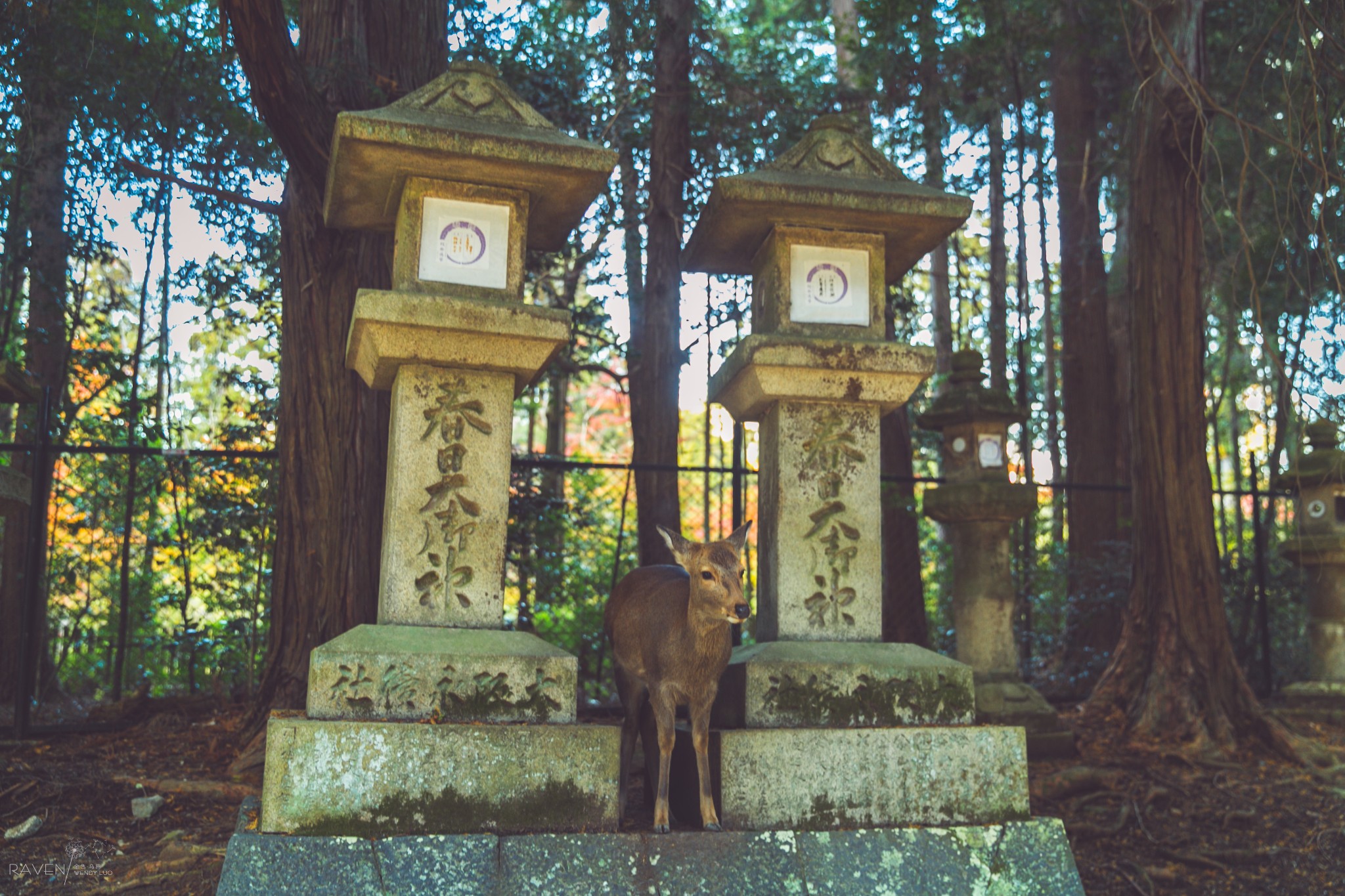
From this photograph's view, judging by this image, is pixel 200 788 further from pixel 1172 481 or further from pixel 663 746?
pixel 1172 481

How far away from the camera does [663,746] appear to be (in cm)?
378

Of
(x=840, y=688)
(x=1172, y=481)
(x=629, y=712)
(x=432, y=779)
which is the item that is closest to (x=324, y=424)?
(x=629, y=712)

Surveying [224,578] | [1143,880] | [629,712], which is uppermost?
[224,578]

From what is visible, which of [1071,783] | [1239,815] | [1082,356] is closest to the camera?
[1239,815]

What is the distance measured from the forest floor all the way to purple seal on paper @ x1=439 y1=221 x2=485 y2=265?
2231mm

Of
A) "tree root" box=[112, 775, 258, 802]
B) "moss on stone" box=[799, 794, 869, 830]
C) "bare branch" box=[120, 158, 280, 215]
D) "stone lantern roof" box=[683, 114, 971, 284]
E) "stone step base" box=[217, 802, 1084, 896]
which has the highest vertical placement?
"bare branch" box=[120, 158, 280, 215]

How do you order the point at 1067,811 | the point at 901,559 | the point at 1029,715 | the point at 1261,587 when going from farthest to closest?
the point at 901,559 → the point at 1261,587 → the point at 1029,715 → the point at 1067,811

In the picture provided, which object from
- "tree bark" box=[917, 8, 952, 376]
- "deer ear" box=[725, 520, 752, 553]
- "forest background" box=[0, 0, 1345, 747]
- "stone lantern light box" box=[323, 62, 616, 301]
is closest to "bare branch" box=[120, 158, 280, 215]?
"forest background" box=[0, 0, 1345, 747]

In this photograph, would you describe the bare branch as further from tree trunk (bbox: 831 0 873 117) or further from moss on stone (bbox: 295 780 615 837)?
tree trunk (bbox: 831 0 873 117)

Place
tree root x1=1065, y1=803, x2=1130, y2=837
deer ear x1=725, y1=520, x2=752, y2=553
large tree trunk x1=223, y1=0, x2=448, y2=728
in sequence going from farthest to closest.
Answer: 1. large tree trunk x1=223, y1=0, x2=448, y2=728
2. tree root x1=1065, y1=803, x2=1130, y2=837
3. deer ear x1=725, y1=520, x2=752, y2=553

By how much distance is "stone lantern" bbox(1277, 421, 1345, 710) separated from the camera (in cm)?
830

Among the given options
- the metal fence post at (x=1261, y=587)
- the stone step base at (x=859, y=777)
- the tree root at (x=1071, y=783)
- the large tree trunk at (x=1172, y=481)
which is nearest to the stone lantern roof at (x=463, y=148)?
the stone step base at (x=859, y=777)

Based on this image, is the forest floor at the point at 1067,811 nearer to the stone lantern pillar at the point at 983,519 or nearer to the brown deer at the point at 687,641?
the brown deer at the point at 687,641

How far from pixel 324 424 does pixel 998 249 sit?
350 inches
